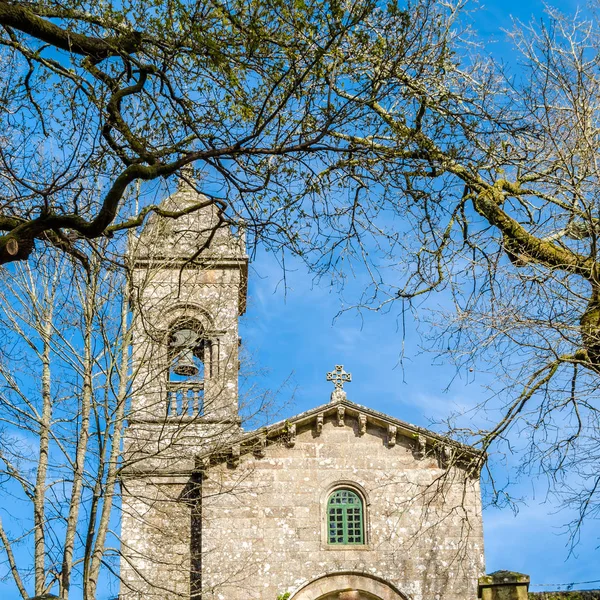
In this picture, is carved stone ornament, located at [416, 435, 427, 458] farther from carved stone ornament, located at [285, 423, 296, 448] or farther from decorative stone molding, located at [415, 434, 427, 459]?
carved stone ornament, located at [285, 423, 296, 448]

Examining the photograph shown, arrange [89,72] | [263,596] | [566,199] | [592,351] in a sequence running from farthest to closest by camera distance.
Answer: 1. [263,596]
2. [566,199]
3. [592,351]
4. [89,72]

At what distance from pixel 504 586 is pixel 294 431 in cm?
694

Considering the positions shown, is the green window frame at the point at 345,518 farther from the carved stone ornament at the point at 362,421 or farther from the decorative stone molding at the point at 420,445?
the decorative stone molding at the point at 420,445

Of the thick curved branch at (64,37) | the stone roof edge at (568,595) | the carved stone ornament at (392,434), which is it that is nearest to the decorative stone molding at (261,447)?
the carved stone ornament at (392,434)

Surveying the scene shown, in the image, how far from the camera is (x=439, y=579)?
20.3 meters

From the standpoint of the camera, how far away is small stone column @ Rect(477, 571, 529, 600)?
15.3 metres

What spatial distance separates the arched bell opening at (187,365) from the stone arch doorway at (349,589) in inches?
152

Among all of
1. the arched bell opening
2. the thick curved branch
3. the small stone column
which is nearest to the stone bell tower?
the arched bell opening

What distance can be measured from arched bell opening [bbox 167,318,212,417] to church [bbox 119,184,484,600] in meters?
0.08

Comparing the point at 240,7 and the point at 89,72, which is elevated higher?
the point at 240,7

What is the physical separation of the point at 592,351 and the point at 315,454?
1218 centimetres

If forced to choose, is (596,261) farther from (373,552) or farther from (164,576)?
(164,576)

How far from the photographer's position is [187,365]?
64.1 ft

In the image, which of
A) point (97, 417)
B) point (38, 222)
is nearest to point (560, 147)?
point (38, 222)
